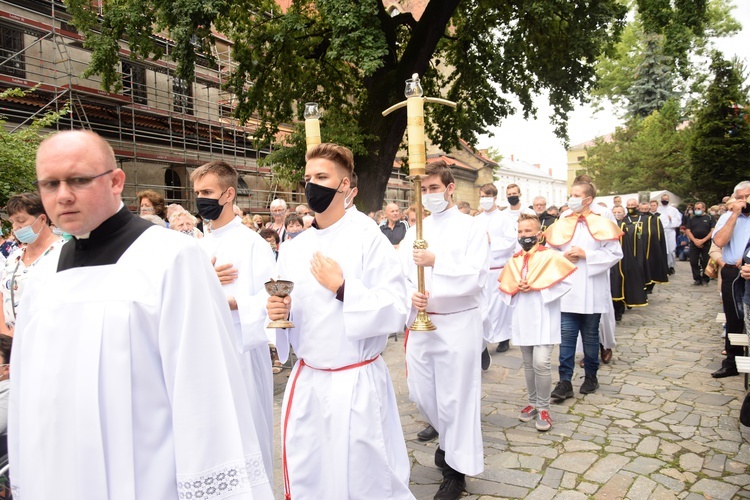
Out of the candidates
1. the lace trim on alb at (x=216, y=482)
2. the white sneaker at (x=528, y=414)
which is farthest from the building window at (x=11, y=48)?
the lace trim on alb at (x=216, y=482)

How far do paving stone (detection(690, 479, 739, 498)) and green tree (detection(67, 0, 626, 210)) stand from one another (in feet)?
30.5

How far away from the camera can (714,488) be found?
3.86 metres

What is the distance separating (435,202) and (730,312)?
444 centimetres

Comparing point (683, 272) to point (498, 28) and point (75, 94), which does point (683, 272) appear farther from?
point (75, 94)

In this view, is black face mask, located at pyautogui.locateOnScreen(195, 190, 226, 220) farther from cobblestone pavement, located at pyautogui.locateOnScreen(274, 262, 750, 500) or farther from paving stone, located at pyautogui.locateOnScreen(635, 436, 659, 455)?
paving stone, located at pyautogui.locateOnScreen(635, 436, 659, 455)

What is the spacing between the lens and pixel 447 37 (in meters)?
16.1

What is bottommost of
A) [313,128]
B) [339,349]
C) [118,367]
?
[339,349]

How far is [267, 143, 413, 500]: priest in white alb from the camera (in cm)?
288

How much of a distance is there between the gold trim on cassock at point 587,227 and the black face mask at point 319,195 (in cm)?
371

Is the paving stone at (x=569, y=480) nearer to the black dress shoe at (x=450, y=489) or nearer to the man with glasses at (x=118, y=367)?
the black dress shoe at (x=450, y=489)

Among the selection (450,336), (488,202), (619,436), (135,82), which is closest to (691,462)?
(619,436)

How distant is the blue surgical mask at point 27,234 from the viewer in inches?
198

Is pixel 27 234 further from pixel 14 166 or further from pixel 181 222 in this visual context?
pixel 14 166

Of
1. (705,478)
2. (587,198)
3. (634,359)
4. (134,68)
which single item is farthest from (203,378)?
(134,68)
